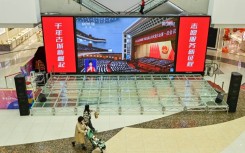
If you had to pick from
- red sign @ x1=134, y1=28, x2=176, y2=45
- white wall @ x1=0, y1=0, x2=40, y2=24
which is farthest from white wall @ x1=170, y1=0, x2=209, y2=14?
white wall @ x1=0, y1=0, x2=40, y2=24

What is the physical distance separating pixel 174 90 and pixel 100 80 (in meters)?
Result: 3.83

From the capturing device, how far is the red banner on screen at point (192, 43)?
1423 centimetres

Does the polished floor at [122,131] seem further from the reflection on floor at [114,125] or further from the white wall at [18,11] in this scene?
the white wall at [18,11]

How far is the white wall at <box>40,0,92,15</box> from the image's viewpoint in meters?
15.4

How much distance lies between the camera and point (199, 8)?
15.8 meters

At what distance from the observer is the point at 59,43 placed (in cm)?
1428

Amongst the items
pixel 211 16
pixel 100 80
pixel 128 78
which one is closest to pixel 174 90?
pixel 128 78

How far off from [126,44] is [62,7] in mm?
4363

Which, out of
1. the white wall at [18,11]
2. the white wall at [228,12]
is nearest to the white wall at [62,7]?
the white wall at [18,11]

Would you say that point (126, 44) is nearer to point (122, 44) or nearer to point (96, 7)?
point (122, 44)

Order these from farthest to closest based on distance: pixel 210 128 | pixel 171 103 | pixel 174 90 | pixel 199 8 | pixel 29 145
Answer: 1. pixel 199 8
2. pixel 174 90
3. pixel 171 103
4. pixel 210 128
5. pixel 29 145

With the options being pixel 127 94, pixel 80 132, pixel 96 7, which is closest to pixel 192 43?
pixel 127 94

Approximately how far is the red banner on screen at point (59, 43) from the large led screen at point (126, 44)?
366mm

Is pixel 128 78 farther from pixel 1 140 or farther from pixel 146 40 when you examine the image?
pixel 1 140
